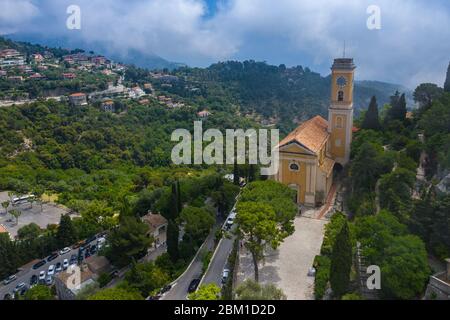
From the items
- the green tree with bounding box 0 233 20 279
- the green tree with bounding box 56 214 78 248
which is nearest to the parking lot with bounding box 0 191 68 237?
the green tree with bounding box 56 214 78 248

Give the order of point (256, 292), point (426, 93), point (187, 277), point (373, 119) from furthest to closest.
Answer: point (426, 93) < point (373, 119) < point (187, 277) < point (256, 292)

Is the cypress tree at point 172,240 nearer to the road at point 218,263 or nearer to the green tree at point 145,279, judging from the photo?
the green tree at point 145,279

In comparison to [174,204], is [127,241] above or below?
below

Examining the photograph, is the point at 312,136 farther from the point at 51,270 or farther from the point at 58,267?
the point at 51,270

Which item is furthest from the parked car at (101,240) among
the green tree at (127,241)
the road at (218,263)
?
the road at (218,263)

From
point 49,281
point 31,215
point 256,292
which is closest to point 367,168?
point 256,292

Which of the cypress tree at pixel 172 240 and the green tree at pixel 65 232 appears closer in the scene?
the cypress tree at pixel 172 240

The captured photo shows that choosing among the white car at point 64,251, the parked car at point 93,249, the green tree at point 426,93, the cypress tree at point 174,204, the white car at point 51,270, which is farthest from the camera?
the green tree at point 426,93
